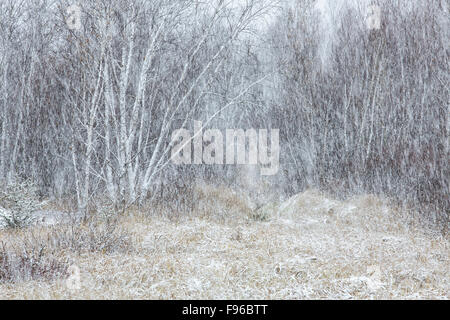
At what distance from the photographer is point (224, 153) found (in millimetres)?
13258

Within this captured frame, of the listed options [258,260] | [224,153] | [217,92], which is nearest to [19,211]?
[258,260]

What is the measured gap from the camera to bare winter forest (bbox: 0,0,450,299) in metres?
4.73

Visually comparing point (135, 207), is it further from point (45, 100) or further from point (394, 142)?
point (394, 142)

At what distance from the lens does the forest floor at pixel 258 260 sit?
4.21 meters

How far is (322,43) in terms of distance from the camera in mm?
12922

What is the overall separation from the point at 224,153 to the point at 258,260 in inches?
325

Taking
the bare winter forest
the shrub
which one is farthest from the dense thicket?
the shrub

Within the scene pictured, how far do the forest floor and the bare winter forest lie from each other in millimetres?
31

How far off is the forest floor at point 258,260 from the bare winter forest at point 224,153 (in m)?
0.03

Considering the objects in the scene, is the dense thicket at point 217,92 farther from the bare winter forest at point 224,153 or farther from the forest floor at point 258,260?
the forest floor at point 258,260

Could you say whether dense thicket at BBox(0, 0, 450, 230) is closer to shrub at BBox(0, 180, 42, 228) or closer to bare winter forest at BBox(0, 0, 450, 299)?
bare winter forest at BBox(0, 0, 450, 299)

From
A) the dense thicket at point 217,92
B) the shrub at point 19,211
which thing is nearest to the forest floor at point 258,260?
the shrub at point 19,211

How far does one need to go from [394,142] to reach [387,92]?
1507mm

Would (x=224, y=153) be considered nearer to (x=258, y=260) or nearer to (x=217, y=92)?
(x=217, y=92)
